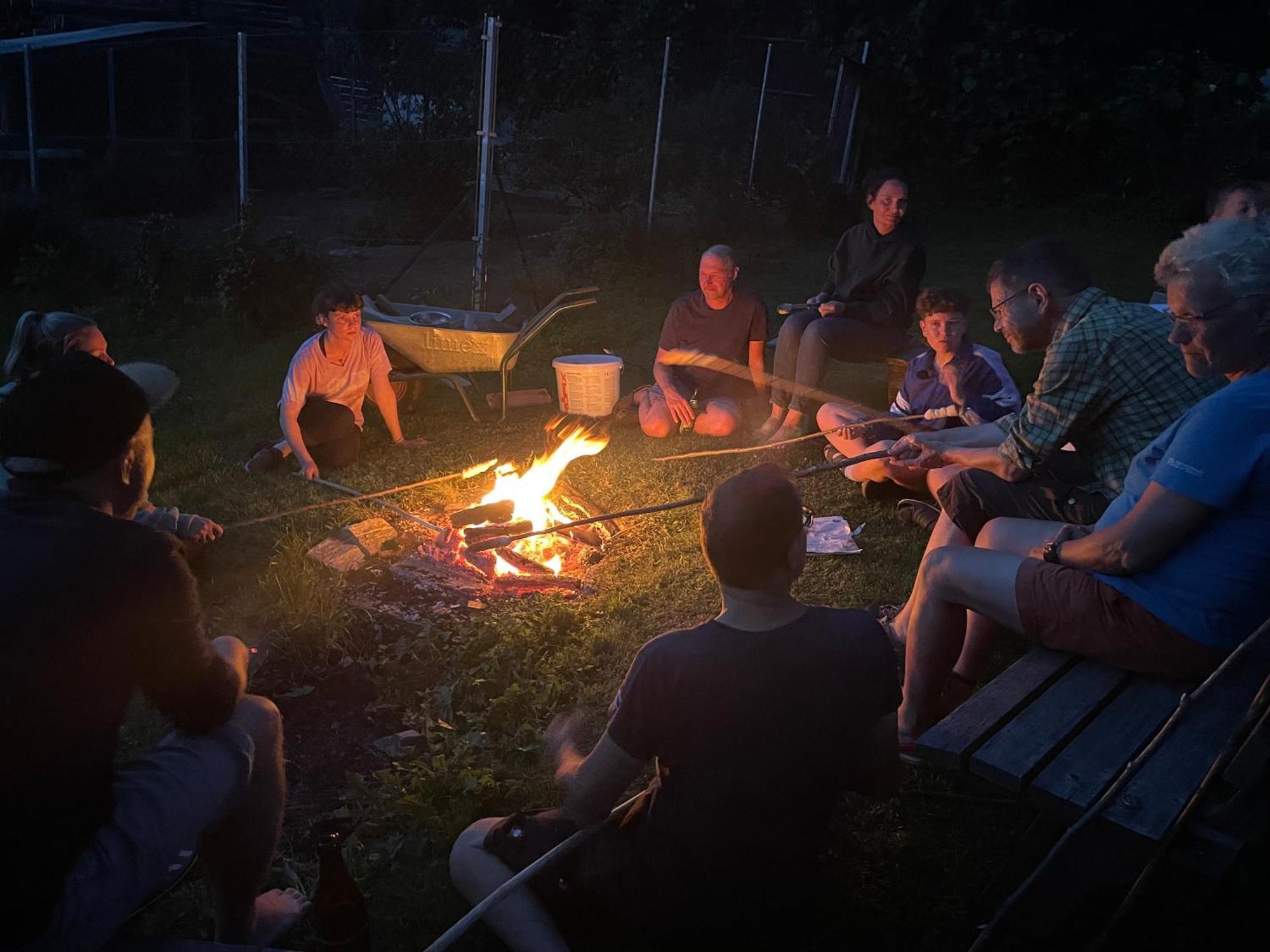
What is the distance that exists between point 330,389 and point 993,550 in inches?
176

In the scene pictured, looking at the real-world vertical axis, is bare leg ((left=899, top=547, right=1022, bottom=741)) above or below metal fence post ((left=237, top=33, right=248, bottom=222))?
below

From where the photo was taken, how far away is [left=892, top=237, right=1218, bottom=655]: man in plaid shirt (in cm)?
367

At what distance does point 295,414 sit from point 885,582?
3.70 m

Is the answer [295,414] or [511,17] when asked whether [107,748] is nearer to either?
[295,414]

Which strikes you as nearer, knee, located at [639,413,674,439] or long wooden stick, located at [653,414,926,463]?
long wooden stick, located at [653,414,926,463]

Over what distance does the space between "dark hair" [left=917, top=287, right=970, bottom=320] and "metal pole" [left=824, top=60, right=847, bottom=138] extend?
10.6m

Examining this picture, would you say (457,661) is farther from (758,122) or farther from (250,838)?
(758,122)

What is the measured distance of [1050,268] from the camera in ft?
12.8

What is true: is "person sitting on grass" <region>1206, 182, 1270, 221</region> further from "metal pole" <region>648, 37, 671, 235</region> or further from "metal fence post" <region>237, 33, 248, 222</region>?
"metal fence post" <region>237, 33, 248, 222</region>

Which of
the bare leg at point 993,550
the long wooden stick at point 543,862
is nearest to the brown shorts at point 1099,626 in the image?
the bare leg at point 993,550

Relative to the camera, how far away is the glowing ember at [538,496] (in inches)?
212

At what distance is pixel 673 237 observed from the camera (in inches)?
487

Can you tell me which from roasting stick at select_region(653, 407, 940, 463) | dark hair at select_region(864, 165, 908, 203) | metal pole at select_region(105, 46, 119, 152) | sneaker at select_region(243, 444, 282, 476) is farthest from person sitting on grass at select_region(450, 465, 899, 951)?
metal pole at select_region(105, 46, 119, 152)

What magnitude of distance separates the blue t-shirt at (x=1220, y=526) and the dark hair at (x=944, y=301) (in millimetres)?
2447
